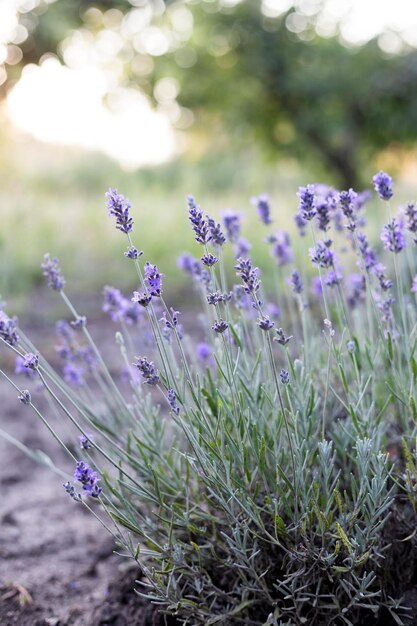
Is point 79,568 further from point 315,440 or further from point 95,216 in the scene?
point 95,216

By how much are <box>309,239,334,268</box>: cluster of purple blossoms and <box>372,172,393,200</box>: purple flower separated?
176 millimetres

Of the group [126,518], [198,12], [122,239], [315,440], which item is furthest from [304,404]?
[198,12]

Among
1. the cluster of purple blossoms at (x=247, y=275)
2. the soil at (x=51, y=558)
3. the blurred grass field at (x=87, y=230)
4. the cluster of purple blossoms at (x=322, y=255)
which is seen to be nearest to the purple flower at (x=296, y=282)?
the cluster of purple blossoms at (x=322, y=255)

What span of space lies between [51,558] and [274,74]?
8.34m

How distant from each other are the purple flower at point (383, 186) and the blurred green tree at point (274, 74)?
315 inches

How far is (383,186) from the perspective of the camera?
1.62 metres

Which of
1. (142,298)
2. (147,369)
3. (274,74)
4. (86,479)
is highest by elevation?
(274,74)

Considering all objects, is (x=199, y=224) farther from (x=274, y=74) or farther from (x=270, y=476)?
(x=274, y=74)

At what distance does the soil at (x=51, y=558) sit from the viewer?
1932mm

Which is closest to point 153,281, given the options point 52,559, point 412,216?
point 412,216

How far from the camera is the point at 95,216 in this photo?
7684 mm

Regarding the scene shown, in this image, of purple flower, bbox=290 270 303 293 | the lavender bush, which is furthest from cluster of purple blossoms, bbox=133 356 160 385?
purple flower, bbox=290 270 303 293

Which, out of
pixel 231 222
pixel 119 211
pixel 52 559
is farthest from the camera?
pixel 52 559

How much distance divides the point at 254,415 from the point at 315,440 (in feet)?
0.66
